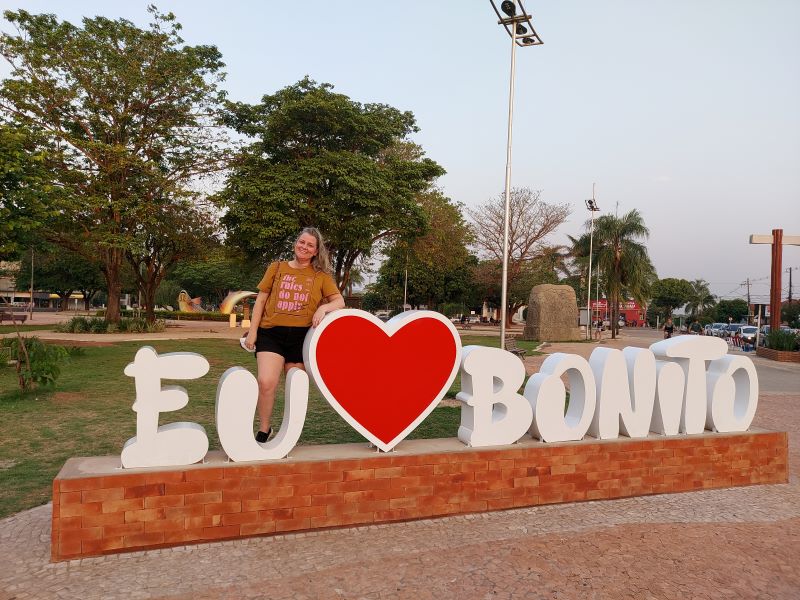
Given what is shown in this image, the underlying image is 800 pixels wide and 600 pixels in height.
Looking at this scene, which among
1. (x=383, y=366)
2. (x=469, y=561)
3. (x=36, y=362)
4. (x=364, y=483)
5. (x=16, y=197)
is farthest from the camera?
(x=16, y=197)

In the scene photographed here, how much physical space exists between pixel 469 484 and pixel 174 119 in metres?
23.2

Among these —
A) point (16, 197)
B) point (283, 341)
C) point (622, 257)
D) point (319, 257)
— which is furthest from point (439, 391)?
point (622, 257)

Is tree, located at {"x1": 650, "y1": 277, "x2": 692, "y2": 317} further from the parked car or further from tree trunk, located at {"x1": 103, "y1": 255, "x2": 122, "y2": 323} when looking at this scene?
tree trunk, located at {"x1": 103, "y1": 255, "x2": 122, "y2": 323}

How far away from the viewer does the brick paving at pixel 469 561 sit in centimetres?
305

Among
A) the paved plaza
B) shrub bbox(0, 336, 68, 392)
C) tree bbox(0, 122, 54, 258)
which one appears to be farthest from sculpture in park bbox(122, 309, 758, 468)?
tree bbox(0, 122, 54, 258)

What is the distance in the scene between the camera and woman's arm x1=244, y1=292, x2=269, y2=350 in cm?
434

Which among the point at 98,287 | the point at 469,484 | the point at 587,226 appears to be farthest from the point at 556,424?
the point at 98,287

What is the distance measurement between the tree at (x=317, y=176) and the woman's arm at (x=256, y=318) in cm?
1970

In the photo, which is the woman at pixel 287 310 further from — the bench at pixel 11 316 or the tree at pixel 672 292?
the tree at pixel 672 292

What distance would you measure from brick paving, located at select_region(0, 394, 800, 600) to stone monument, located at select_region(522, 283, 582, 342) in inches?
1061

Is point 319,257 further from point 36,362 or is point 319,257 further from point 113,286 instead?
point 113,286

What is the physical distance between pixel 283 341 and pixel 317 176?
20679 millimetres

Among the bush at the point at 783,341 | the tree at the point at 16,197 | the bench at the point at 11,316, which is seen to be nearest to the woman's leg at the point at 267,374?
the tree at the point at 16,197

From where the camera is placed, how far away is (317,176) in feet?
79.2
